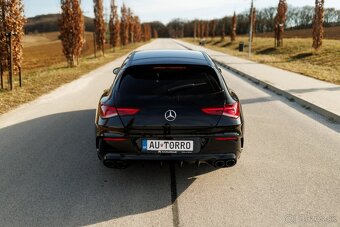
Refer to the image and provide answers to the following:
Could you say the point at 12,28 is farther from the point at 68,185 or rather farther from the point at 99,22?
the point at 99,22

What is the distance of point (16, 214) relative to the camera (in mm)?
3533

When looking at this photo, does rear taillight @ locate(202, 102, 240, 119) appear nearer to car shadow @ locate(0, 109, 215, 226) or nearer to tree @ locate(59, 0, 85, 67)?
car shadow @ locate(0, 109, 215, 226)

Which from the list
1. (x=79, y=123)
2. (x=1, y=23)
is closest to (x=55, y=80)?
(x=1, y=23)

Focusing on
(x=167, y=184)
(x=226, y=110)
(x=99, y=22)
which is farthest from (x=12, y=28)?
(x=99, y=22)

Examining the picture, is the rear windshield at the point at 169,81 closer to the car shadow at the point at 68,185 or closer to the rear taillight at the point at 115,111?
the rear taillight at the point at 115,111

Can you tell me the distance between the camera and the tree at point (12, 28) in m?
11.4

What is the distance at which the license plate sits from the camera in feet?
13.2

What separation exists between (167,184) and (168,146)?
22.7 inches

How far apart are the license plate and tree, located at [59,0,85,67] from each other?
61.0 feet

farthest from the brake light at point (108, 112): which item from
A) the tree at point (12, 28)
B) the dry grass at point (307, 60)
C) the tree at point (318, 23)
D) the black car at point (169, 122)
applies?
the tree at point (318, 23)

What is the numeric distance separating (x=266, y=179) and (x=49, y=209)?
2.58m

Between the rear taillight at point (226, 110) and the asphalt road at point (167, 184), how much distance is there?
0.87m

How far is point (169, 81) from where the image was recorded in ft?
13.9

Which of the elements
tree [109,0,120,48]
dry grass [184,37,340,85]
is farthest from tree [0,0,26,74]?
tree [109,0,120,48]
